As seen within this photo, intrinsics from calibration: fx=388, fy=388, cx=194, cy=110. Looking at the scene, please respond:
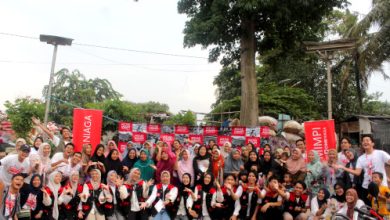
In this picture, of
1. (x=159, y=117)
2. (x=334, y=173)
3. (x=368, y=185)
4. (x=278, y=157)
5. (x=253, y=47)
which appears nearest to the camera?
(x=368, y=185)

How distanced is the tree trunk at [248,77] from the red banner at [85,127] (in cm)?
538

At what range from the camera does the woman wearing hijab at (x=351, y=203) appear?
577 cm

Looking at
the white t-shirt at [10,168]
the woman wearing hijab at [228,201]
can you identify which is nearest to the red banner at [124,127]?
the woman wearing hijab at [228,201]

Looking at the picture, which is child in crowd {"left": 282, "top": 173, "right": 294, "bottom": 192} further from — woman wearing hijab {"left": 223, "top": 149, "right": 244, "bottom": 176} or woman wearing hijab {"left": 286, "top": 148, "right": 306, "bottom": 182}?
woman wearing hijab {"left": 223, "top": 149, "right": 244, "bottom": 176}

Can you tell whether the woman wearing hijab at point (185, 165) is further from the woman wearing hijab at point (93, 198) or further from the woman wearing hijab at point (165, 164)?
the woman wearing hijab at point (93, 198)

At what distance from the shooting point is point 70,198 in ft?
21.4

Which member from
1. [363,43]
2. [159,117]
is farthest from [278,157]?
[159,117]

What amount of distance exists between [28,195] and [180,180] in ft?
8.78

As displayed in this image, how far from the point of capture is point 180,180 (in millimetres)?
7402

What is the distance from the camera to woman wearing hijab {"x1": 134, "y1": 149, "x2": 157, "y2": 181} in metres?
7.46

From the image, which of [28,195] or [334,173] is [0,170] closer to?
[28,195]

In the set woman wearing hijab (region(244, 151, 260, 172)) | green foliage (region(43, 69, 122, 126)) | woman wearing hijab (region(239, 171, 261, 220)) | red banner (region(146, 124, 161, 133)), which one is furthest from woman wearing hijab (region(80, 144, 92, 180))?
green foliage (region(43, 69, 122, 126))

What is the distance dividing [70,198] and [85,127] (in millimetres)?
2845

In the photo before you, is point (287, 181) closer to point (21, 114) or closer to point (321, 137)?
point (321, 137)
